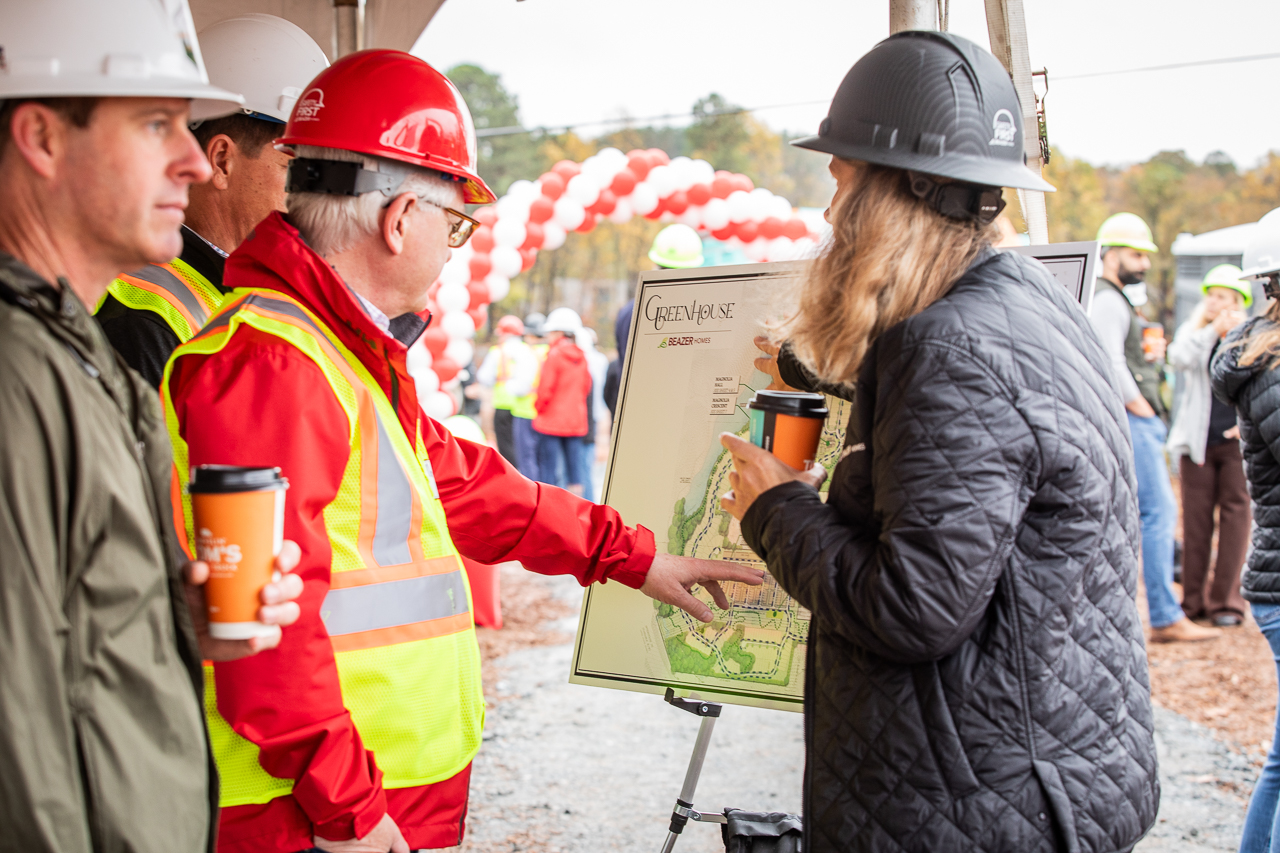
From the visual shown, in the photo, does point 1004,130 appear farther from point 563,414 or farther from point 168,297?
point 563,414

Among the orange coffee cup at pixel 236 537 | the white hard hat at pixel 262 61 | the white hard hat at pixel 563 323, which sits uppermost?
the white hard hat at pixel 262 61

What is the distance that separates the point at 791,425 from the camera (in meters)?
1.62

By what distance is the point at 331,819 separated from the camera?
56.4 inches

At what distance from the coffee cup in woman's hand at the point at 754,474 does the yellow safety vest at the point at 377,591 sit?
521 millimetres

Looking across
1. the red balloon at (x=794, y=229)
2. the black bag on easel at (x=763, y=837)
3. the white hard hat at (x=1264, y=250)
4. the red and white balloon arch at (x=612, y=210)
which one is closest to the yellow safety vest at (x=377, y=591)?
the black bag on easel at (x=763, y=837)

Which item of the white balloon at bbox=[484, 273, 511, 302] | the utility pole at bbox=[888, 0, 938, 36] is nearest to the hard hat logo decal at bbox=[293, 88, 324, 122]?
the utility pole at bbox=[888, 0, 938, 36]

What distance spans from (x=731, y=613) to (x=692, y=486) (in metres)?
0.33

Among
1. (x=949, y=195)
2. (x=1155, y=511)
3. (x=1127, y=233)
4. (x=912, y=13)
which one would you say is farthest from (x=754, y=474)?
(x=1127, y=233)

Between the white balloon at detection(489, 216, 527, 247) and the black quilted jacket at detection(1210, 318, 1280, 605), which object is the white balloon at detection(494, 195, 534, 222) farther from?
the black quilted jacket at detection(1210, 318, 1280, 605)

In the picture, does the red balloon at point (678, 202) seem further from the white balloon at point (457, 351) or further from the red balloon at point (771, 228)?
the white balloon at point (457, 351)

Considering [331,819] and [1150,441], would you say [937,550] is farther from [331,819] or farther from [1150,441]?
[1150,441]

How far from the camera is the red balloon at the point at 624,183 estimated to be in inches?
369

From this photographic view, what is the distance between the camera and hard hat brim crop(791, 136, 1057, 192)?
1.45 m

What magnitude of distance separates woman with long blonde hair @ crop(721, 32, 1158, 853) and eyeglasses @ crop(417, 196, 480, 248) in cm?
71
